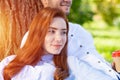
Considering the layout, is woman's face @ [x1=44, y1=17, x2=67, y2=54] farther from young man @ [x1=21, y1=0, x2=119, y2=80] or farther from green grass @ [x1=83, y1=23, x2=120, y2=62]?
green grass @ [x1=83, y1=23, x2=120, y2=62]

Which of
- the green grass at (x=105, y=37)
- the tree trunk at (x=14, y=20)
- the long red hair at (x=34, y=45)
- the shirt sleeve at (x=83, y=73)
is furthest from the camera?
the green grass at (x=105, y=37)

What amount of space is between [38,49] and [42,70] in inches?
4.9

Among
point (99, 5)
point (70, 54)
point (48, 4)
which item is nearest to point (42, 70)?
point (70, 54)

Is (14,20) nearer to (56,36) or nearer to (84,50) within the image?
A: (84,50)

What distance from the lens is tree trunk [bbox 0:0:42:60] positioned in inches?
152

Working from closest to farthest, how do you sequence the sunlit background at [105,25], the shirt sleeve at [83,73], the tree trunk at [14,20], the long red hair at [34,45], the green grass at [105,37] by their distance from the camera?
the long red hair at [34,45] → the shirt sleeve at [83,73] → the tree trunk at [14,20] → the green grass at [105,37] → the sunlit background at [105,25]

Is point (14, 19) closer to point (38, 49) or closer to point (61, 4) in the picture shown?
point (61, 4)

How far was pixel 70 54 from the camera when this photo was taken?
137 inches

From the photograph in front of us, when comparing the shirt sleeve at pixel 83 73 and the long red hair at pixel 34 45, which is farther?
the shirt sleeve at pixel 83 73

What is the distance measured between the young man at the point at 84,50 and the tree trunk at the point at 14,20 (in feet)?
0.87

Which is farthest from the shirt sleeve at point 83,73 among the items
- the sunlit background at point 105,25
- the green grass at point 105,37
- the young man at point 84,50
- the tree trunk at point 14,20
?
the sunlit background at point 105,25

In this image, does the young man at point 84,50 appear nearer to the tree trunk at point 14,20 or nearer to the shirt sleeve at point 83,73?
the shirt sleeve at point 83,73

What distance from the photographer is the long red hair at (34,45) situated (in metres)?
3.16

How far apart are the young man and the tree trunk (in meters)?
0.26
